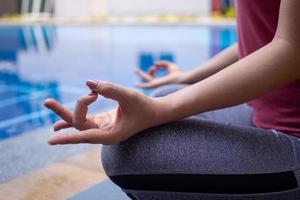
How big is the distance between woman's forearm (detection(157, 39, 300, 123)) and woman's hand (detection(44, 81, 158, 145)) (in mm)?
24

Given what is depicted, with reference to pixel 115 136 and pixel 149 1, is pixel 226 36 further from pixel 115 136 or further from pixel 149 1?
pixel 115 136

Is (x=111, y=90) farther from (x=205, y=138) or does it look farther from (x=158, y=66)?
(x=158, y=66)

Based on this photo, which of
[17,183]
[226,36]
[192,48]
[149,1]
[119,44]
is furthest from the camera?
[149,1]

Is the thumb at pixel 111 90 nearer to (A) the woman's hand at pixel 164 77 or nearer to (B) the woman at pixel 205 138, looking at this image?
(B) the woman at pixel 205 138

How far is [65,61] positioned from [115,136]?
7.43ft

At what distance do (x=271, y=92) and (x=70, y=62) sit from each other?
7.09 ft

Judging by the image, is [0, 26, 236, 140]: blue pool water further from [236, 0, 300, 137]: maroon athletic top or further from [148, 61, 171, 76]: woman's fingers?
[236, 0, 300, 137]: maroon athletic top

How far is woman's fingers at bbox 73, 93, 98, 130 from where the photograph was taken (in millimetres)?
499

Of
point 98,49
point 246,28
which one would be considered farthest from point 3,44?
point 246,28

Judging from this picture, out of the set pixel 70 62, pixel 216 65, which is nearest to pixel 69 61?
pixel 70 62

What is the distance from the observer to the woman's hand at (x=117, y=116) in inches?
19.3

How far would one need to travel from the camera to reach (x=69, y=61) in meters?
2.69

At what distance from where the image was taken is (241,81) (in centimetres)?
52

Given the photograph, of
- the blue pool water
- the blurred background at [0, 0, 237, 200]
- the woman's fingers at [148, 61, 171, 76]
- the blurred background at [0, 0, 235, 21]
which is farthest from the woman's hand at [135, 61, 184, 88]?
the blurred background at [0, 0, 235, 21]
